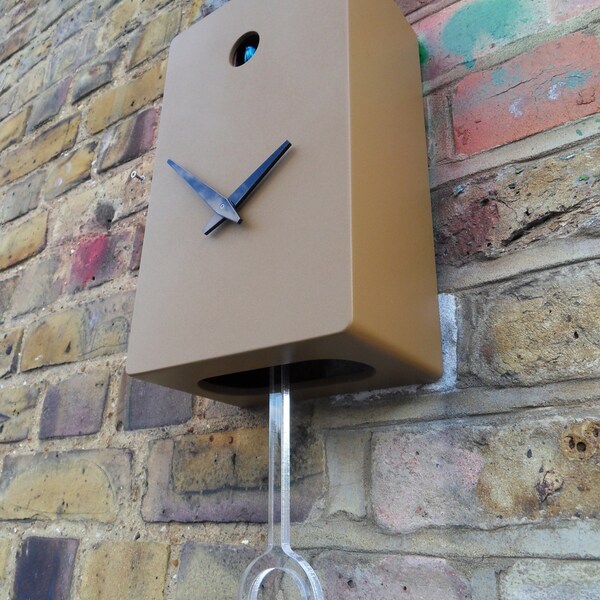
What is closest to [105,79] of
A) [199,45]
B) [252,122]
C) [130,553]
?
[199,45]

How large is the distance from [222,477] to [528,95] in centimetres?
56

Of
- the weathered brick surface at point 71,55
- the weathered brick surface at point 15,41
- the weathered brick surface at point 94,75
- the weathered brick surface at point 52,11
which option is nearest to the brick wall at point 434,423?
the weathered brick surface at point 94,75

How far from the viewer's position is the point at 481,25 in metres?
0.73

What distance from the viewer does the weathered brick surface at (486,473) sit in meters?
0.52

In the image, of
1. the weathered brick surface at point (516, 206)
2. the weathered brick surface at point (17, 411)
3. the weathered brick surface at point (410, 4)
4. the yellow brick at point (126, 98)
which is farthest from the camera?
the yellow brick at point (126, 98)

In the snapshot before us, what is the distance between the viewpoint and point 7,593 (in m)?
0.92

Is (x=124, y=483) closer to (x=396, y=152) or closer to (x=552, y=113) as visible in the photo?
(x=396, y=152)

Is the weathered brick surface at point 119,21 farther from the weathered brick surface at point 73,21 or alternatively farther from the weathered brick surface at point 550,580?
the weathered brick surface at point 550,580

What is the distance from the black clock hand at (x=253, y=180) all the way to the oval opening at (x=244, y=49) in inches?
6.8

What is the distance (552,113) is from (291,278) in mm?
338

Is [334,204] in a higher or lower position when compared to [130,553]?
higher

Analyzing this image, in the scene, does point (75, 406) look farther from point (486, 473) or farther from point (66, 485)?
point (486, 473)

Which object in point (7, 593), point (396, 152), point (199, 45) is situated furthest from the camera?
point (7, 593)

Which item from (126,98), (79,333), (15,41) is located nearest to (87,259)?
(79,333)
